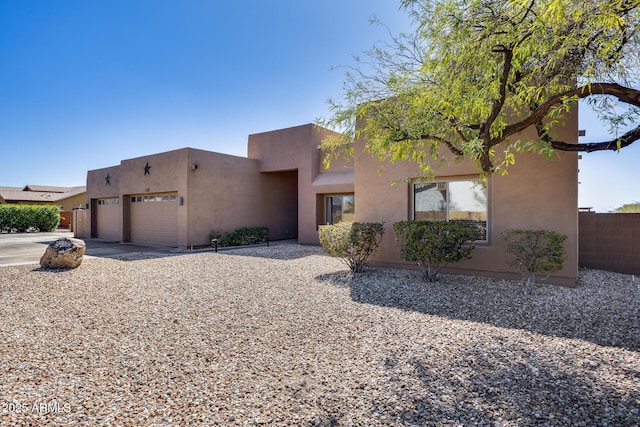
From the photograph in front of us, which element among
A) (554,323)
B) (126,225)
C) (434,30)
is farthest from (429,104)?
(126,225)

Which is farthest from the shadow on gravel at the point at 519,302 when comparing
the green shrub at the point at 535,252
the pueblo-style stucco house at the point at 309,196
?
the pueblo-style stucco house at the point at 309,196

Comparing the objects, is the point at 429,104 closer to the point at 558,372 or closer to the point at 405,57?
the point at 405,57

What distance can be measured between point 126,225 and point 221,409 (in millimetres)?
17064

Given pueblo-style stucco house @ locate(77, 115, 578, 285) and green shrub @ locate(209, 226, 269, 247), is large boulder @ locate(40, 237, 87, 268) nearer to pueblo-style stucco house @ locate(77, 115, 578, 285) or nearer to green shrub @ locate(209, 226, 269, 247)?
pueblo-style stucco house @ locate(77, 115, 578, 285)

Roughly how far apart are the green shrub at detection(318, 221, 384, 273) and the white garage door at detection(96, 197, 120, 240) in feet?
48.8

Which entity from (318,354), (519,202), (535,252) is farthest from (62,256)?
(519,202)

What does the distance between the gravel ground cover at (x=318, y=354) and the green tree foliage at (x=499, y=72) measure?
258 cm

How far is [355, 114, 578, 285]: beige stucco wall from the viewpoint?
22.1 ft

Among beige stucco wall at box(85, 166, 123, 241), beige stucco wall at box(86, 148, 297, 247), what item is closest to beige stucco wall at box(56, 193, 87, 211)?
beige stucco wall at box(85, 166, 123, 241)

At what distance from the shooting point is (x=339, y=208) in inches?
583

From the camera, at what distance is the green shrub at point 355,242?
26.2ft

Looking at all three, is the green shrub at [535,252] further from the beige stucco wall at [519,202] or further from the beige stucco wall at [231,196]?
the beige stucco wall at [231,196]

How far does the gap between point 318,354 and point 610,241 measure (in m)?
9.01

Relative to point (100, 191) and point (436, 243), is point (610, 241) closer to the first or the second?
point (436, 243)
